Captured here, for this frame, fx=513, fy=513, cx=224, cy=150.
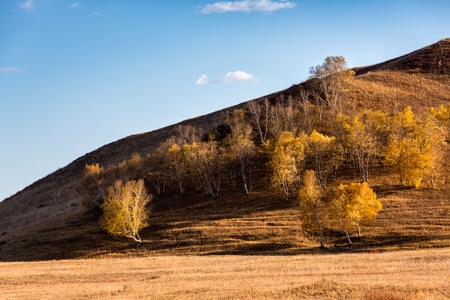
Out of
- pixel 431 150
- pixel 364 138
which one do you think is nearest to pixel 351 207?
pixel 364 138

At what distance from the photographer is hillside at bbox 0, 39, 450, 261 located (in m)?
73.8

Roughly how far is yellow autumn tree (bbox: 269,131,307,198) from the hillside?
325 cm

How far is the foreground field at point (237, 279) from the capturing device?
3021 cm

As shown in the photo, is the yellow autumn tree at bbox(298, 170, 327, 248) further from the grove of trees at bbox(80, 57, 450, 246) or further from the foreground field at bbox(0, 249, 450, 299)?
the foreground field at bbox(0, 249, 450, 299)

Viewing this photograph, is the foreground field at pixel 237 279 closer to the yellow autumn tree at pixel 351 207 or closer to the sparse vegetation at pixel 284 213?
the sparse vegetation at pixel 284 213

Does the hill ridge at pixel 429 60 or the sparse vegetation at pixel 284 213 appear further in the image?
the hill ridge at pixel 429 60

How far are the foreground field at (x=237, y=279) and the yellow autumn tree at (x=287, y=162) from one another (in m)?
33.9

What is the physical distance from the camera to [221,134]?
128625mm

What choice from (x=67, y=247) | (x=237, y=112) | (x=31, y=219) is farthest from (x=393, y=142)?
(x=31, y=219)

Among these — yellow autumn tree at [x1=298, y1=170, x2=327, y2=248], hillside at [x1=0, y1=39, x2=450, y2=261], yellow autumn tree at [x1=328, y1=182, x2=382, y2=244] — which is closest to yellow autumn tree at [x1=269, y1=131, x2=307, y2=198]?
hillside at [x1=0, y1=39, x2=450, y2=261]

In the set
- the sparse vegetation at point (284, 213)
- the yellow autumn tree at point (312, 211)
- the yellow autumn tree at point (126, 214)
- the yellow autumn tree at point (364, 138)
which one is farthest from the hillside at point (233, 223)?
the yellow autumn tree at point (364, 138)

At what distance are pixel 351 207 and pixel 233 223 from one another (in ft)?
69.3

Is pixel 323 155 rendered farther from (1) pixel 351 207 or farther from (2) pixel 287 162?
(1) pixel 351 207

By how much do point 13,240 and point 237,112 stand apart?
60222mm
